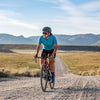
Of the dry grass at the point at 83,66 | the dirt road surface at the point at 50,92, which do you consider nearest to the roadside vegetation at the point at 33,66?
the dry grass at the point at 83,66

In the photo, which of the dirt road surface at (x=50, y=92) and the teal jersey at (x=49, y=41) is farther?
the teal jersey at (x=49, y=41)

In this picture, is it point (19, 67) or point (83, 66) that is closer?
point (19, 67)

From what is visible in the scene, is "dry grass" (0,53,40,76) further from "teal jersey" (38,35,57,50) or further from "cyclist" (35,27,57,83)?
"teal jersey" (38,35,57,50)

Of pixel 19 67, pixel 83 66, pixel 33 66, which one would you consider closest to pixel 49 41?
pixel 19 67

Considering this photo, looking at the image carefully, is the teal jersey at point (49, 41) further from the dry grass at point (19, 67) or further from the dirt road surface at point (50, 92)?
the dry grass at point (19, 67)

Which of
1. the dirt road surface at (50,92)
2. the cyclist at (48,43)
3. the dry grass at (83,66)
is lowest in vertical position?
the dry grass at (83,66)

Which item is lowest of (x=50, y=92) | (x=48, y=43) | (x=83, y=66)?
(x=83, y=66)

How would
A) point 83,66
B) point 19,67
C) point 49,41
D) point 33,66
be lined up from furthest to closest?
point 83,66, point 33,66, point 19,67, point 49,41

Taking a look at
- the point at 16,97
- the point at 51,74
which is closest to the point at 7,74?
the point at 51,74

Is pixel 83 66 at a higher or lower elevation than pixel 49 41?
lower

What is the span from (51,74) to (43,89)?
3.47 feet

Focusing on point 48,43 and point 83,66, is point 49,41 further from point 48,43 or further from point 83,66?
point 83,66

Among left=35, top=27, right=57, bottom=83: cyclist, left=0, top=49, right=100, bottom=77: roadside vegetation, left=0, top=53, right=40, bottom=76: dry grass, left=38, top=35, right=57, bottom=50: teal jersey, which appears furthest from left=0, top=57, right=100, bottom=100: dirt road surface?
left=0, top=53, right=40, bottom=76: dry grass

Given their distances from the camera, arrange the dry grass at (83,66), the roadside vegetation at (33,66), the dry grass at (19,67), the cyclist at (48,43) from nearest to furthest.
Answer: the cyclist at (48,43)
the dry grass at (19,67)
the roadside vegetation at (33,66)
the dry grass at (83,66)
